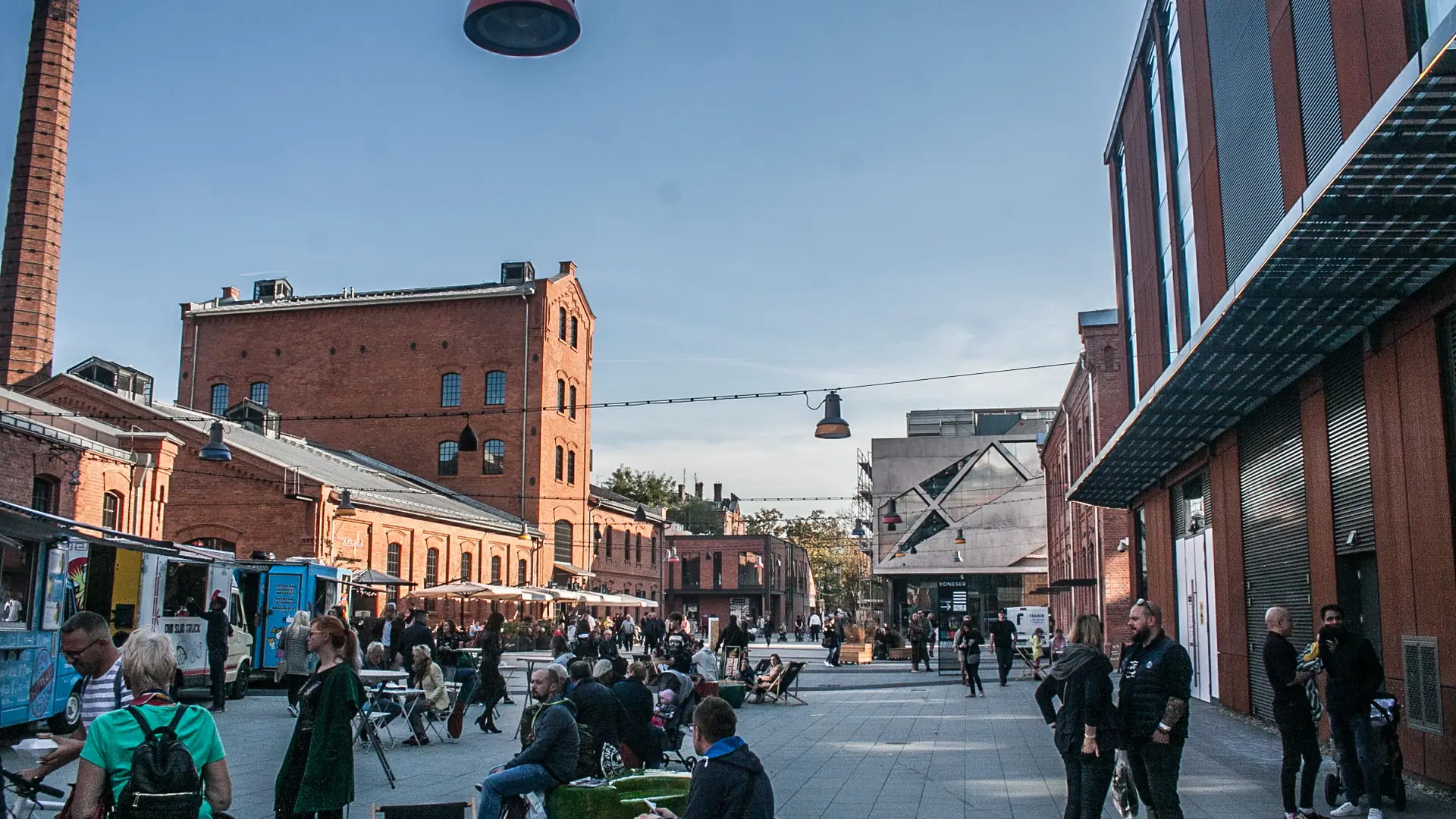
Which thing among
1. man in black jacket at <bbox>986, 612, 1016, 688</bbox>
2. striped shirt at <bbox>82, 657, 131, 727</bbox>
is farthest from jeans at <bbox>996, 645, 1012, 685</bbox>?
striped shirt at <bbox>82, 657, 131, 727</bbox>

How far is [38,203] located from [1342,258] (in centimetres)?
4027

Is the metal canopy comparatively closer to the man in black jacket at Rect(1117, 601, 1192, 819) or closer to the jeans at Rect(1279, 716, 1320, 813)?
the man in black jacket at Rect(1117, 601, 1192, 819)

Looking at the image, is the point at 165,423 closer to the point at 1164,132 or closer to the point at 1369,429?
the point at 1164,132

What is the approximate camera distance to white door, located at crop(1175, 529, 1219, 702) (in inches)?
765

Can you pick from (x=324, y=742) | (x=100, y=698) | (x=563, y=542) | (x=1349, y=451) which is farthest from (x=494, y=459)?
(x=324, y=742)

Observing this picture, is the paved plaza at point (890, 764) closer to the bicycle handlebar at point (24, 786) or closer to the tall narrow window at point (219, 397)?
the bicycle handlebar at point (24, 786)

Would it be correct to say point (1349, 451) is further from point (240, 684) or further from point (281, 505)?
point (281, 505)

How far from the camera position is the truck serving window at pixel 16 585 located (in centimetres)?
A: 1413

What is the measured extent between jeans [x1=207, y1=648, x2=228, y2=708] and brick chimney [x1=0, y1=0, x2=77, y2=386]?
23.5m

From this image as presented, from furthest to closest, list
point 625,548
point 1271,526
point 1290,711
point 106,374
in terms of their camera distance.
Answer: point 625,548, point 106,374, point 1271,526, point 1290,711

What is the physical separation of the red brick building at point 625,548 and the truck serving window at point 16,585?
41.8 metres

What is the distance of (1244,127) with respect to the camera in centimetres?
1563

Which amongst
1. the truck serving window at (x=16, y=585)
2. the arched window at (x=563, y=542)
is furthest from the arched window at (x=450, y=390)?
the truck serving window at (x=16, y=585)

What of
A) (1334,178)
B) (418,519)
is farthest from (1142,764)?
(418,519)
